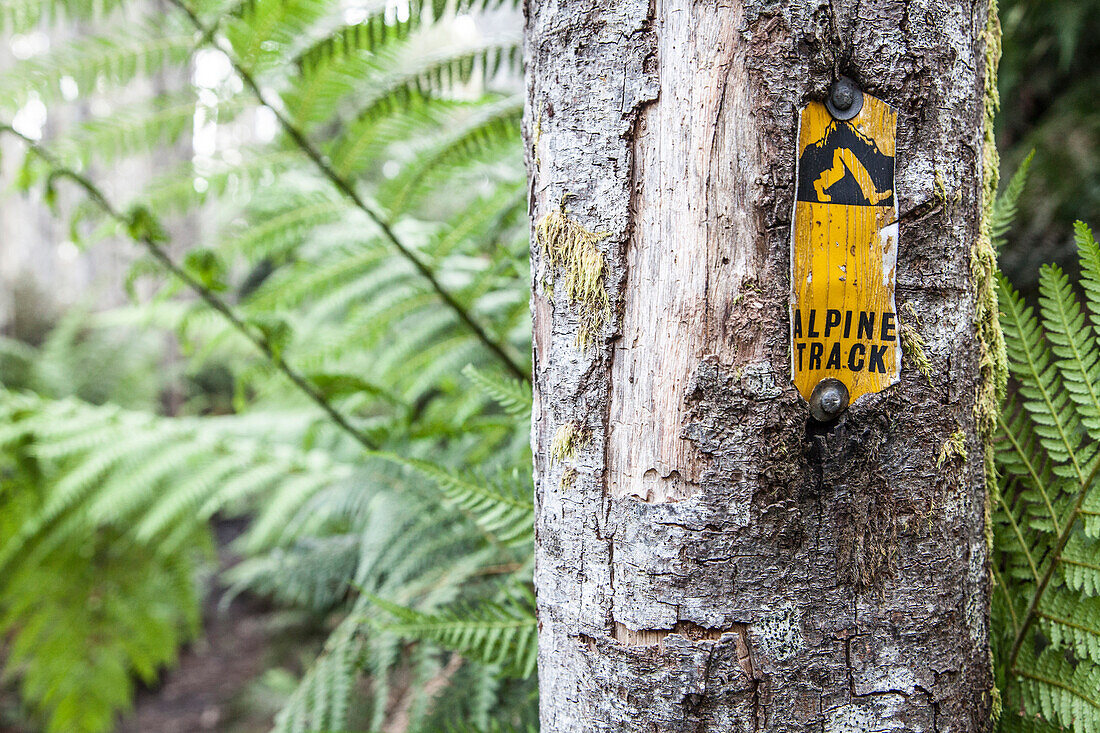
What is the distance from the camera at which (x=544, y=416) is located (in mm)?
698

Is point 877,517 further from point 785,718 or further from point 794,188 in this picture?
point 794,188

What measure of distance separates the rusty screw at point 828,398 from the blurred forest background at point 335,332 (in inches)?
17.5

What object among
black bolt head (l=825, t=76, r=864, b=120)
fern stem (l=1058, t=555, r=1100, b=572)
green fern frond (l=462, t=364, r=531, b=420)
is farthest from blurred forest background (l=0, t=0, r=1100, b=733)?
fern stem (l=1058, t=555, r=1100, b=572)

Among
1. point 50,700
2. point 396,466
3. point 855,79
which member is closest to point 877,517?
point 855,79

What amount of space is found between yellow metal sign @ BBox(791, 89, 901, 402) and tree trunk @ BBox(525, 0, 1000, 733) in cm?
2

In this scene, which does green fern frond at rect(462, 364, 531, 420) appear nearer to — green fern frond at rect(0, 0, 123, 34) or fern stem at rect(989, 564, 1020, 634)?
fern stem at rect(989, 564, 1020, 634)

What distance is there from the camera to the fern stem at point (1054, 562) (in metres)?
0.72

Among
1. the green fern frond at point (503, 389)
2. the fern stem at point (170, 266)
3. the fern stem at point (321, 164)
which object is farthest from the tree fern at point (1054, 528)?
the fern stem at point (170, 266)

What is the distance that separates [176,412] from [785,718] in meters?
5.92

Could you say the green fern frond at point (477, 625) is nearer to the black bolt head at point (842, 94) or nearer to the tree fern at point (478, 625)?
the tree fern at point (478, 625)

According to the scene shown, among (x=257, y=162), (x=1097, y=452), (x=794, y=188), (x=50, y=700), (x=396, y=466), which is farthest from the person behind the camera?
(x=50, y=700)

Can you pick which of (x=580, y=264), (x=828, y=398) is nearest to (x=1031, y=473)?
(x=828, y=398)

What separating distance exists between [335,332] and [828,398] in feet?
4.51

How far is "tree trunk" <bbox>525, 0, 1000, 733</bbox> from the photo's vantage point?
60cm
